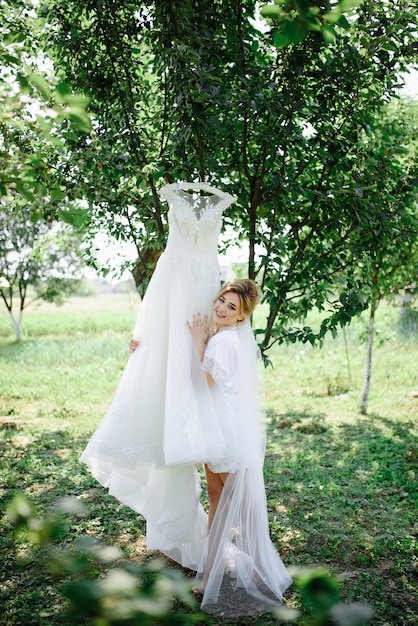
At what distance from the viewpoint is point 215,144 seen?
4117 mm

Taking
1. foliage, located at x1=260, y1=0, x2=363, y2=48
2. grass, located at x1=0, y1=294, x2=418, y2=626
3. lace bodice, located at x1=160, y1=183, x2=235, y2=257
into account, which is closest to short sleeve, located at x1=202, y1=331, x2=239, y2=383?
lace bodice, located at x1=160, y1=183, x2=235, y2=257

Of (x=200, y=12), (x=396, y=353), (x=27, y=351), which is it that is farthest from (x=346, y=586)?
(x=27, y=351)

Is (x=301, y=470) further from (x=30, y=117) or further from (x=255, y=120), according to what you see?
(x=30, y=117)

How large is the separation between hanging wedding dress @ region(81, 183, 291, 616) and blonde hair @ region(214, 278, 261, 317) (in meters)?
0.14

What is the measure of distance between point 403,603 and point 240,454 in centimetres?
143

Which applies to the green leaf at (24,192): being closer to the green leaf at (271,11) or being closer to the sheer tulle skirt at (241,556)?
the green leaf at (271,11)

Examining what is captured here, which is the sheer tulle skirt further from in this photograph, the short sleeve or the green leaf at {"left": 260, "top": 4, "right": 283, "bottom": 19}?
the green leaf at {"left": 260, "top": 4, "right": 283, "bottom": 19}

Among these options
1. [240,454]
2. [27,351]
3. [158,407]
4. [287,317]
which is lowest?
[27,351]

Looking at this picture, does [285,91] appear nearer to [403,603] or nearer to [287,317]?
[287,317]

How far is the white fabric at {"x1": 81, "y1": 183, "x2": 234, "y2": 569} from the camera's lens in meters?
3.27

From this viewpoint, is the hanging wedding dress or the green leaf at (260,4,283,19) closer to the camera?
the green leaf at (260,4,283,19)

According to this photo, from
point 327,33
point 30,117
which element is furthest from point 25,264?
point 327,33

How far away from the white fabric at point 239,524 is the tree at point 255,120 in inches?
36.3

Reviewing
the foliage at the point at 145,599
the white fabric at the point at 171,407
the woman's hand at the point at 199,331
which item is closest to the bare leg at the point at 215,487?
the white fabric at the point at 171,407
